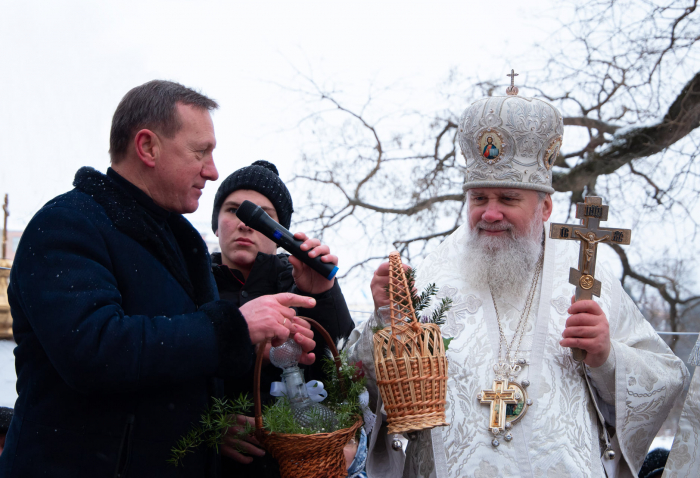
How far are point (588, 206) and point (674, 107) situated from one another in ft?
16.4

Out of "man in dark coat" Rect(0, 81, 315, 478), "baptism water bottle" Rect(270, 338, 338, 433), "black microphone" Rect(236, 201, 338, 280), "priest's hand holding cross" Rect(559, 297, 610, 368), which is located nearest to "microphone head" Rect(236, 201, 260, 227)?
"black microphone" Rect(236, 201, 338, 280)

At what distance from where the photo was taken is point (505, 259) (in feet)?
9.98

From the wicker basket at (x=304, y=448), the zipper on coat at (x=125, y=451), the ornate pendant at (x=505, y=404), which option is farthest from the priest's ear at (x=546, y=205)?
the zipper on coat at (x=125, y=451)

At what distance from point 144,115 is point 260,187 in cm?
113

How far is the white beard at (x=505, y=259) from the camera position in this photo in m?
3.04

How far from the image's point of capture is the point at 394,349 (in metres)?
2.24

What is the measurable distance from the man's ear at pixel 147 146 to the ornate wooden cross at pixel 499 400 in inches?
63.8

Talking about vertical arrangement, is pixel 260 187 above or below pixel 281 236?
above

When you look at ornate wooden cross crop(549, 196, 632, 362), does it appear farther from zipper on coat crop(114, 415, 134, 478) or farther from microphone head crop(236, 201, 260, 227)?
zipper on coat crop(114, 415, 134, 478)

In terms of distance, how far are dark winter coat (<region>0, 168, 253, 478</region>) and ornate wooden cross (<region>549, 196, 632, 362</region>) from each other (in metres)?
1.32

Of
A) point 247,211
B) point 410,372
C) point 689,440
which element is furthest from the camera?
point 689,440

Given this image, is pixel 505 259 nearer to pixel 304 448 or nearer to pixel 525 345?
pixel 525 345

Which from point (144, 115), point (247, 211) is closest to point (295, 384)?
point (247, 211)

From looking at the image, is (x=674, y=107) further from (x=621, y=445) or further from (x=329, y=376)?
(x=329, y=376)
